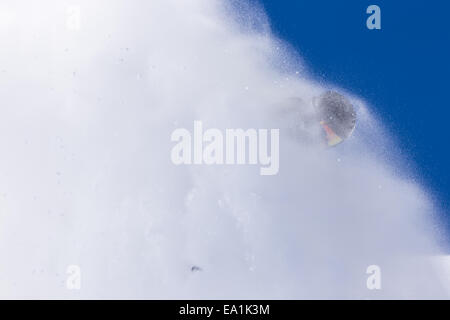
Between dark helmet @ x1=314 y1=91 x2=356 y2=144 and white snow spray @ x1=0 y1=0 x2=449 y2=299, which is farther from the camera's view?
dark helmet @ x1=314 y1=91 x2=356 y2=144

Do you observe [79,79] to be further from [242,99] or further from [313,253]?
[313,253]

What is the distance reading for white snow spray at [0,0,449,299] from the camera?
294 centimetres

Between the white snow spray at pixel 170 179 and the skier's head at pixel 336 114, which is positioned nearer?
the white snow spray at pixel 170 179

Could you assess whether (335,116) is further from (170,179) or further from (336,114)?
(170,179)

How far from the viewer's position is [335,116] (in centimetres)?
327

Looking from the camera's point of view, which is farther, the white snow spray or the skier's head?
the skier's head

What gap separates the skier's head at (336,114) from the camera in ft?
10.6

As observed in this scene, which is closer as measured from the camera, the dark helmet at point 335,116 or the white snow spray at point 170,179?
the white snow spray at point 170,179

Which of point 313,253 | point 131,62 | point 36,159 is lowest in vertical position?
point 313,253

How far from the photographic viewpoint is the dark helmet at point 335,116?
3.25 meters

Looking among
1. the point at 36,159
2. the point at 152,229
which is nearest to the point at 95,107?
the point at 36,159

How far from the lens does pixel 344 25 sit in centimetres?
318

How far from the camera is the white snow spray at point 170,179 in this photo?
294 cm
